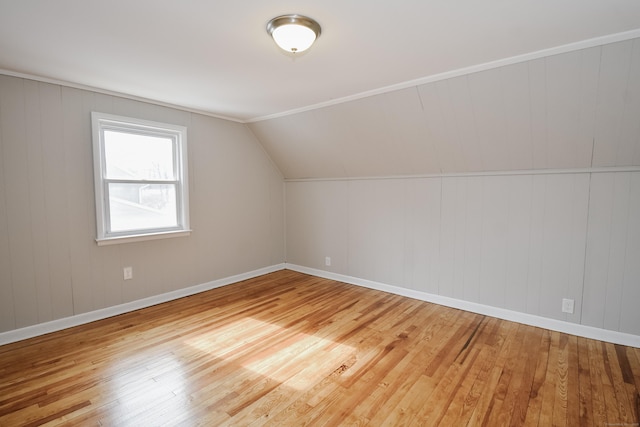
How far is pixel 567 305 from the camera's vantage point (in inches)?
111

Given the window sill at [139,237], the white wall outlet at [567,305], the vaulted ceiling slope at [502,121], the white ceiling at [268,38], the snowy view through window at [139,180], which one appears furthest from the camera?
the snowy view through window at [139,180]

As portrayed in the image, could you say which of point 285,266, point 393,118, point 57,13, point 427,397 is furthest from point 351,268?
point 57,13

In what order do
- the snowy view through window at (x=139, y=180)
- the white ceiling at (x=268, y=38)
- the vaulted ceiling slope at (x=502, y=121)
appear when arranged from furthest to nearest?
1. the snowy view through window at (x=139, y=180)
2. the vaulted ceiling slope at (x=502, y=121)
3. the white ceiling at (x=268, y=38)

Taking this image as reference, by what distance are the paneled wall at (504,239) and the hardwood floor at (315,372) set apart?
1.06 ft

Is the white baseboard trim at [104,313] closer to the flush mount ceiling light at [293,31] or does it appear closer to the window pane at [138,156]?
the window pane at [138,156]

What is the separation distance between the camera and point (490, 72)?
94.1 inches

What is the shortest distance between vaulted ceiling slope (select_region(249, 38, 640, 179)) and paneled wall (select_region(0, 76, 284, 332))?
142cm

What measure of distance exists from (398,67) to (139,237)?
10.0 ft

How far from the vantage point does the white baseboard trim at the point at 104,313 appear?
8.77 ft

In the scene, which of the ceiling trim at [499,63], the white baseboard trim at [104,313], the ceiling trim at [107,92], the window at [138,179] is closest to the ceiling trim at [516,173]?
the ceiling trim at [499,63]

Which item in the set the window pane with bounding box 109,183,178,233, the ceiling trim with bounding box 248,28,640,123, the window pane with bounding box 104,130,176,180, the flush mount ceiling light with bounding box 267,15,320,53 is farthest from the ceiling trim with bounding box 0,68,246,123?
the flush mount ceiling light with bounding box 267,15,320,53

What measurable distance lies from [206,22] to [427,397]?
2661 millimetres

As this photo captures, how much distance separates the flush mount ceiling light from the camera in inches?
69.4

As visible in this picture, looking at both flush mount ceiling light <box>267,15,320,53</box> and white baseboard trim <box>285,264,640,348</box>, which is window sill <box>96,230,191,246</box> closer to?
white baseboard trim <box>285,264,640,348</box>
